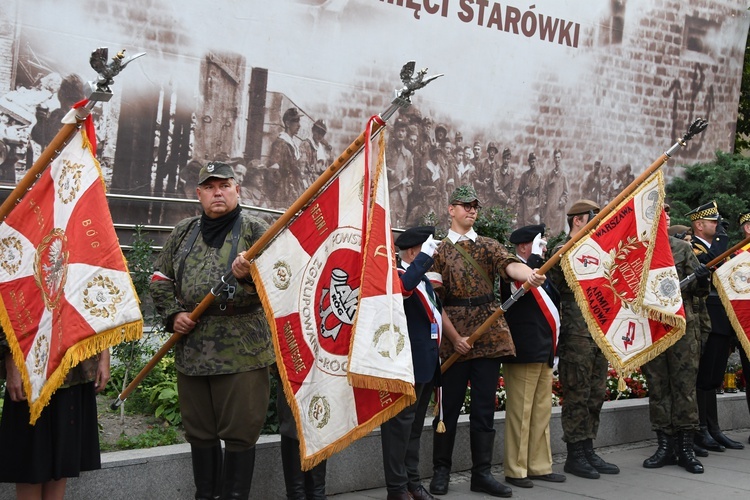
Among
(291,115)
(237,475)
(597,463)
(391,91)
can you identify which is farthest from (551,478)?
(391,91)

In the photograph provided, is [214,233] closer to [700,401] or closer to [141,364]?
[141,364]

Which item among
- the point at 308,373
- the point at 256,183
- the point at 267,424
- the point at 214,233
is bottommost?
the point at 267,424

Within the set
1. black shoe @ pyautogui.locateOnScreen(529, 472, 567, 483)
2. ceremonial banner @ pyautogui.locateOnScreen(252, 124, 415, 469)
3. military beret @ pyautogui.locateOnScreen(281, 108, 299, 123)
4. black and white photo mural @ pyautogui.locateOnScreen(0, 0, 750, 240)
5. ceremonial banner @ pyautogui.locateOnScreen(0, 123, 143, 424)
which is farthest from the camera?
military beret @ pyautogui.locateOnScreen(281, 108, 299, 123)

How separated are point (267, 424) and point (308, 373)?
1960 mm

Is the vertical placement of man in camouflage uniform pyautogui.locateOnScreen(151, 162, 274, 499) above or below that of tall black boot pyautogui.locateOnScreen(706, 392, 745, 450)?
above

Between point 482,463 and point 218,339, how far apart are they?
2422 millimetres

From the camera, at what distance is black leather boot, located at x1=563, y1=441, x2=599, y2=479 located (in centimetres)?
732

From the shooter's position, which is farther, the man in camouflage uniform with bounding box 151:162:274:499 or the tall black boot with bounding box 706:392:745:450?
the tall black boot with bounding box 706:392:745:450

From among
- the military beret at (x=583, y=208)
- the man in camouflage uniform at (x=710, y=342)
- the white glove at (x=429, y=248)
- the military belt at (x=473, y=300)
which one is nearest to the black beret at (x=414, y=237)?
the white glove at (x=429, y=248)

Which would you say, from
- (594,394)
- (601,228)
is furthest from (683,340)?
(601,228)

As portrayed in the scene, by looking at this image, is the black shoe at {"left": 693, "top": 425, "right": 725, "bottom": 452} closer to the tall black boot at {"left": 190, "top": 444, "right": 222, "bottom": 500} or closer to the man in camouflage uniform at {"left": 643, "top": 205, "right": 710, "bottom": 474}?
the man in camouflage uniform at {"left": 643, "top": 205, "right": 710, "bottom": 474}

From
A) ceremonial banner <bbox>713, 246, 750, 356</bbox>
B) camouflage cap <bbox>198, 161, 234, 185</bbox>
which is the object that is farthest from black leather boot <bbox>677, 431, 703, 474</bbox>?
camouflage cap <bbox>198, 161, 234, 185</bbox>

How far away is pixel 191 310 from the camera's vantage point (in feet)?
17.3

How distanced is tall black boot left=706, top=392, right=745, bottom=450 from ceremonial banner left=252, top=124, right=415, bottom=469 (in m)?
5.19
